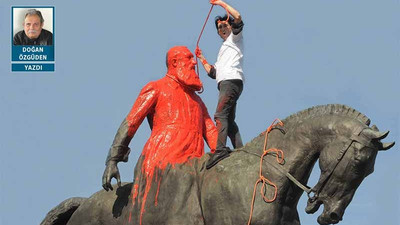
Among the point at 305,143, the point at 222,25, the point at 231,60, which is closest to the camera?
the point at 305,143

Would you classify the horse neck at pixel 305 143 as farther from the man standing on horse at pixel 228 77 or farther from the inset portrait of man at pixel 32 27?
the inset portrait of man at pixel 32 27

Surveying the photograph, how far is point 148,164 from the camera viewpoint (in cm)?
1476

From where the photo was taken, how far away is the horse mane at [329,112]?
1363cm

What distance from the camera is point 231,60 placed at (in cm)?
1486

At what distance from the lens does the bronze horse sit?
43.9ft

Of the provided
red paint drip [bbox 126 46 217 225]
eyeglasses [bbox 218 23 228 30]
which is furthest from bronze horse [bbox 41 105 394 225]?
eyeglasses [bbox 218 23 228 30]

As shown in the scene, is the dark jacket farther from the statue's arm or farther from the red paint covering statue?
the statue's arm

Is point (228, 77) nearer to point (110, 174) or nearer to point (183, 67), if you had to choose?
point (183, 67)

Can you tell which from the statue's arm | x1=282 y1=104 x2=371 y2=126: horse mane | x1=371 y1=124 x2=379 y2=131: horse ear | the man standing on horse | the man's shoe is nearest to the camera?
x1=371 y1=124 x2=379 y2=131: horse ear

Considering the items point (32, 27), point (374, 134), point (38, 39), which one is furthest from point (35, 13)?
point (374, 134)

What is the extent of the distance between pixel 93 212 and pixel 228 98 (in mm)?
2830

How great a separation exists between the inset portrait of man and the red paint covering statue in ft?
16.8

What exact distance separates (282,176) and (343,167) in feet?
2.81

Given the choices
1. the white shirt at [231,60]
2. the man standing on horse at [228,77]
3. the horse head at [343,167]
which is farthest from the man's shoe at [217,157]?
the horse head at [343,167]
